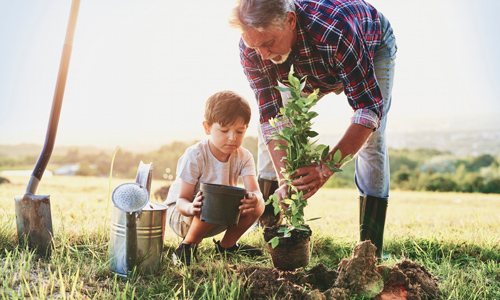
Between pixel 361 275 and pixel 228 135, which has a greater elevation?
pixel 228 135

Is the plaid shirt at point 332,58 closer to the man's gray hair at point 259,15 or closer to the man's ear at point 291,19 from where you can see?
the man's ear at point 291,19

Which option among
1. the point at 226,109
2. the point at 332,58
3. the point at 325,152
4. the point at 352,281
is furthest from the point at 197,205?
the point at 332,58

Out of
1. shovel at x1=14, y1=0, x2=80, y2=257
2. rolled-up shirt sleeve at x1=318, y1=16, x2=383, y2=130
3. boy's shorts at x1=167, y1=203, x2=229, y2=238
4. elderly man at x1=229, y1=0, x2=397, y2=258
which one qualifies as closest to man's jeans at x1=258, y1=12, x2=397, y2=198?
elderly man at x1=229, y1=0, x2=397, y2=258

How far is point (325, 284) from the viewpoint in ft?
6.93

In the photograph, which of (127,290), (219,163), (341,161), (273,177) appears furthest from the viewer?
(273,177)

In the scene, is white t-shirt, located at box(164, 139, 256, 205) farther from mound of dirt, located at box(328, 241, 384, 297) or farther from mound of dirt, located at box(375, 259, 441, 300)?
mound of dirt, located at box(375, 259, 441, 300)

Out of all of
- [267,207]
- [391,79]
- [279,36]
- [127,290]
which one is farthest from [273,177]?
[127,290]

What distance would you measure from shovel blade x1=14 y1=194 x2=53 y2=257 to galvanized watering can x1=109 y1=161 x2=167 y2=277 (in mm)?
494

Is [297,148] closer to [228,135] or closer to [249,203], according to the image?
[249,203]

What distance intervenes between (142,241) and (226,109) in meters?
0.90

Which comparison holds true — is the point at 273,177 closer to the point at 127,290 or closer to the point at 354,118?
the point at 354,118

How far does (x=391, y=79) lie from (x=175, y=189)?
65.6 inches

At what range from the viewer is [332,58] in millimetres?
2311

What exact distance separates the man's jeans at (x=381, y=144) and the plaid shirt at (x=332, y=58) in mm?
108
